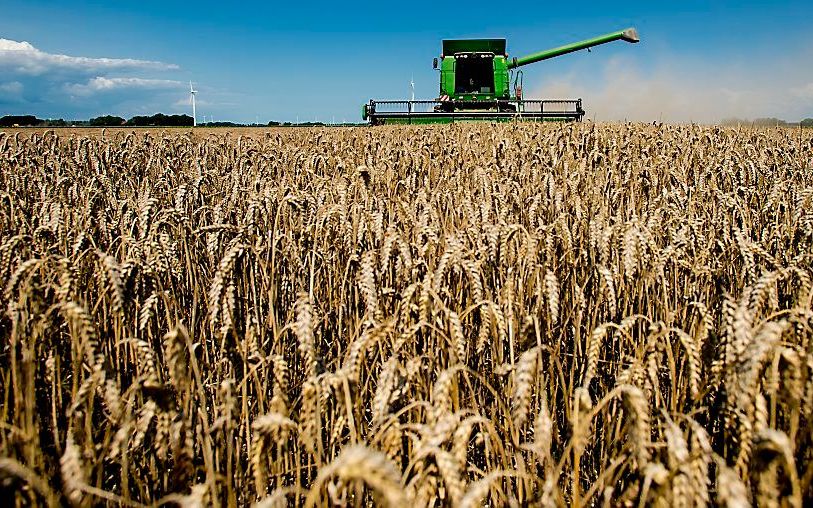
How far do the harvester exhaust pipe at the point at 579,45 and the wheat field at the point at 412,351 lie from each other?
17.9 metres

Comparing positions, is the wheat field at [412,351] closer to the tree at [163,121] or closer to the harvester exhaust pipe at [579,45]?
the harvester exhaust pipe at [579,45]

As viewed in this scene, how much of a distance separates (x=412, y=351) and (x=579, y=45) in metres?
22.8

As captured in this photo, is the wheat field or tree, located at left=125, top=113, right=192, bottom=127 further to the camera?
tree, located at left=125, top=113, right=192, bottom=127

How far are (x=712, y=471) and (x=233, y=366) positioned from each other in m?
1.52

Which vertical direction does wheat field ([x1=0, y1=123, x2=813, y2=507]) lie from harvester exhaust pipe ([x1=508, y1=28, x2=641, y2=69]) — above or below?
below

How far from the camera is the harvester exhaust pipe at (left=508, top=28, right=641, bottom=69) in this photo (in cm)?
2200

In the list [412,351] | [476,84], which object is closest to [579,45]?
[476,84]

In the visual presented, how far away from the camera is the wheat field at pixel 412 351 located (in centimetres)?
107

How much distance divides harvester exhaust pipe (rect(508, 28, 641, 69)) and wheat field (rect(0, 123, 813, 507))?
704 inches

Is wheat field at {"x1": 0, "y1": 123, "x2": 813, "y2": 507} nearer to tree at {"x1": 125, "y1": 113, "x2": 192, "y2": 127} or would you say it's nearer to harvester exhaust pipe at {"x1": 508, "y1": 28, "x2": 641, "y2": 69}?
harvester exhaust pipe at {"x1": 508, "y1": 28, "x2": 641, "y2": 69}

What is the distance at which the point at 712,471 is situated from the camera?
190 centimetres

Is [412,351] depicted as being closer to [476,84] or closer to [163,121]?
[476,84]

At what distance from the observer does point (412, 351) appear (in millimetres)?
2062

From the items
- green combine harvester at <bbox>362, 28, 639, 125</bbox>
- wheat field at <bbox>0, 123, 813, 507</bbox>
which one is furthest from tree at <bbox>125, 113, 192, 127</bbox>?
wheat field at <bbox>0, 123, 813, 507</bbox>
